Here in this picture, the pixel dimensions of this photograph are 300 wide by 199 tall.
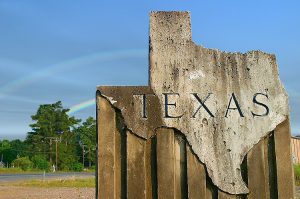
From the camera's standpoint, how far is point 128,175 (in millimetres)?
3467

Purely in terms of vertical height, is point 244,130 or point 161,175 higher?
point 244,130

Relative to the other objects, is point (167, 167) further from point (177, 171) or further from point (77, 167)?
point (77, 167)

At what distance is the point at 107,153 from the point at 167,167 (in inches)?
19.4

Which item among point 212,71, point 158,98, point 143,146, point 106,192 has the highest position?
point 212,71

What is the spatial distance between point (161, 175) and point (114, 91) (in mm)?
773

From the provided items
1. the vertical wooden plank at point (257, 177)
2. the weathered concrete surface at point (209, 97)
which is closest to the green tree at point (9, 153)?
the weathered concrete surface at point (209, 97)

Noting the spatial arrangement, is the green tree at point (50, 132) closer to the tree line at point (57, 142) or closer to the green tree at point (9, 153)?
the tree line at point (57, 142)

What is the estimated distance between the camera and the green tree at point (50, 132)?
8475 centimetres

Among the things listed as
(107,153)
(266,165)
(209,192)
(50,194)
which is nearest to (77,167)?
(50,194)

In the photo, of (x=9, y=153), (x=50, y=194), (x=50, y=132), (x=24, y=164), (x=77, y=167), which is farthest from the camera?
(x=9, y=153)

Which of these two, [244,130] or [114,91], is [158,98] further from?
[244,130]

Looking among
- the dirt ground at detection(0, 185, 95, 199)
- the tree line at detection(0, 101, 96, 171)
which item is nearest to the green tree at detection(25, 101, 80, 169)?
the tree line at detection(0, 101, 96, 171)

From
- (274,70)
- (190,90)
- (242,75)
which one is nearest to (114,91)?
(190,90)

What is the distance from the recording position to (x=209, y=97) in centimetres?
357
